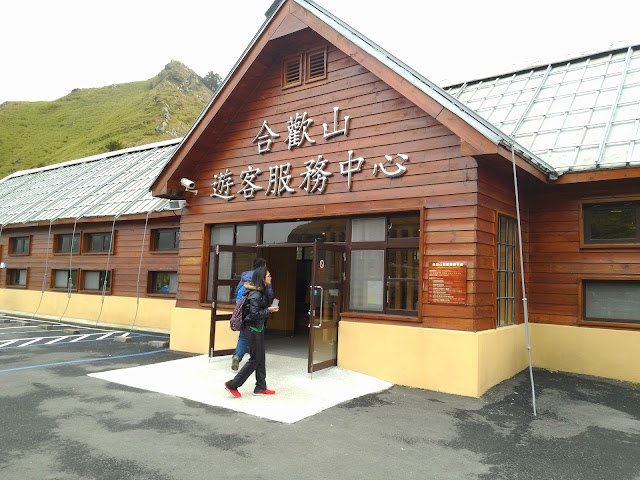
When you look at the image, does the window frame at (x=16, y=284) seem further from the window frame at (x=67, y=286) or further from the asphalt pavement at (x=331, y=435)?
the asphalt pavement at (x=331, y=435)

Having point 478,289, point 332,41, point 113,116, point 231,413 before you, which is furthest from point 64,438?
point 113,116

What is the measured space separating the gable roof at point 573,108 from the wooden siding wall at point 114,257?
31.5ft

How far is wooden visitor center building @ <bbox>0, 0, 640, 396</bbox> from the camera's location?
7312 millimetres

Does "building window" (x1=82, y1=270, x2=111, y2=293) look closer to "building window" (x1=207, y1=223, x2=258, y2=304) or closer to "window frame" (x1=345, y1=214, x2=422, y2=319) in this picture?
"building window" (x1=207, y1=223, x2=258, y2=304)

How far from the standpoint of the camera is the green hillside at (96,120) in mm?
58750

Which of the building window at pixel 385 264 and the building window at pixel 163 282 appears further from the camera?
the building window at pixel 163 282

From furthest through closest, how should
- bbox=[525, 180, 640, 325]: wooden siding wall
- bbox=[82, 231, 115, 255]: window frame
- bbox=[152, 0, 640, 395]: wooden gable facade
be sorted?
bbox=[82, 231, 115, 255]: window frame < bbox=[525, 180, 640, 325]: wooden siding wall < bbox=[152, 0, 640, 395]: wooden gable facade

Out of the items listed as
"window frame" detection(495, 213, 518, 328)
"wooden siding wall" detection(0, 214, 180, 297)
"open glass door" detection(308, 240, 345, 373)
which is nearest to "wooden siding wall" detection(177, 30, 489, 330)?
"open glass door" detection(308, 240, 345, 373)

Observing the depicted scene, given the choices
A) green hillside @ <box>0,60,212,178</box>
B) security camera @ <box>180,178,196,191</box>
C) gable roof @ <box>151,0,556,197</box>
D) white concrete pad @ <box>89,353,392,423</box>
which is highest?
green hillside @ <box>0,60,212,178</box>

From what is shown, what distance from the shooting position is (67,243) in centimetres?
1756

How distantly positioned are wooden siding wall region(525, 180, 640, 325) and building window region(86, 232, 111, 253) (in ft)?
44.1

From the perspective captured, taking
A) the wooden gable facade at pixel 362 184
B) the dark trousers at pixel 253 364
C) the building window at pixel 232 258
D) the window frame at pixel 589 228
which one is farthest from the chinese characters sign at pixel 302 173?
the window frame at pixel 589 228

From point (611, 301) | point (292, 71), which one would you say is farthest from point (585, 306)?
point (292, 71)

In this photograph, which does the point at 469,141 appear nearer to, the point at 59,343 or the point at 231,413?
the point at 231,413
